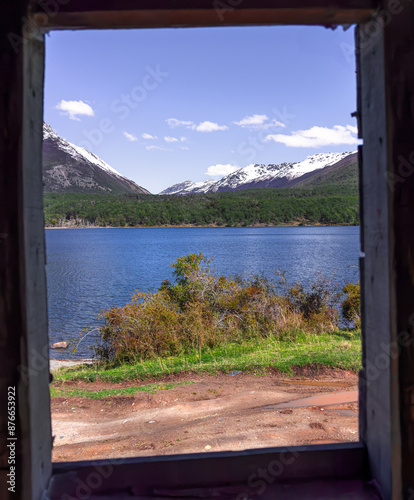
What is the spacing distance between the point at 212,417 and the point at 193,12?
13.9 feet

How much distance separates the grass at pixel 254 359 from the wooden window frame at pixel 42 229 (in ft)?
15.7

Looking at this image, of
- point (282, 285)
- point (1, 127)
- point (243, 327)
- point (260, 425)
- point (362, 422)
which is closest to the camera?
point (1, 127)

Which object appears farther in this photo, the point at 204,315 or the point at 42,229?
the point at 204,315

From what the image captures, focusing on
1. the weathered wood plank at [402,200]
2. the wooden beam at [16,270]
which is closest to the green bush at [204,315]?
the wooden beam at [16,270]

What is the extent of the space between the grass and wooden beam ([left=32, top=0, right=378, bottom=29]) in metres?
5.69

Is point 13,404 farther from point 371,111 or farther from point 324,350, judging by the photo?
point 324,350

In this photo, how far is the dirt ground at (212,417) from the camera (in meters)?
3.80

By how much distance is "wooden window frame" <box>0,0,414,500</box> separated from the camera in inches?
63.9

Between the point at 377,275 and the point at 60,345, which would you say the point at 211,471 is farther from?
the point at 60,345

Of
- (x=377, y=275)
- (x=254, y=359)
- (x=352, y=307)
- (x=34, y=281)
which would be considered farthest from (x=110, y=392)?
(x=352, y=307)

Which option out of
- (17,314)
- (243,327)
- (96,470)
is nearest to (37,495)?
(96,470)

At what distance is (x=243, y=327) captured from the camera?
34.0 ft

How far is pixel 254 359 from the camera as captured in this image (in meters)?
7.54

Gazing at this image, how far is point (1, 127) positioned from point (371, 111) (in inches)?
61.9
